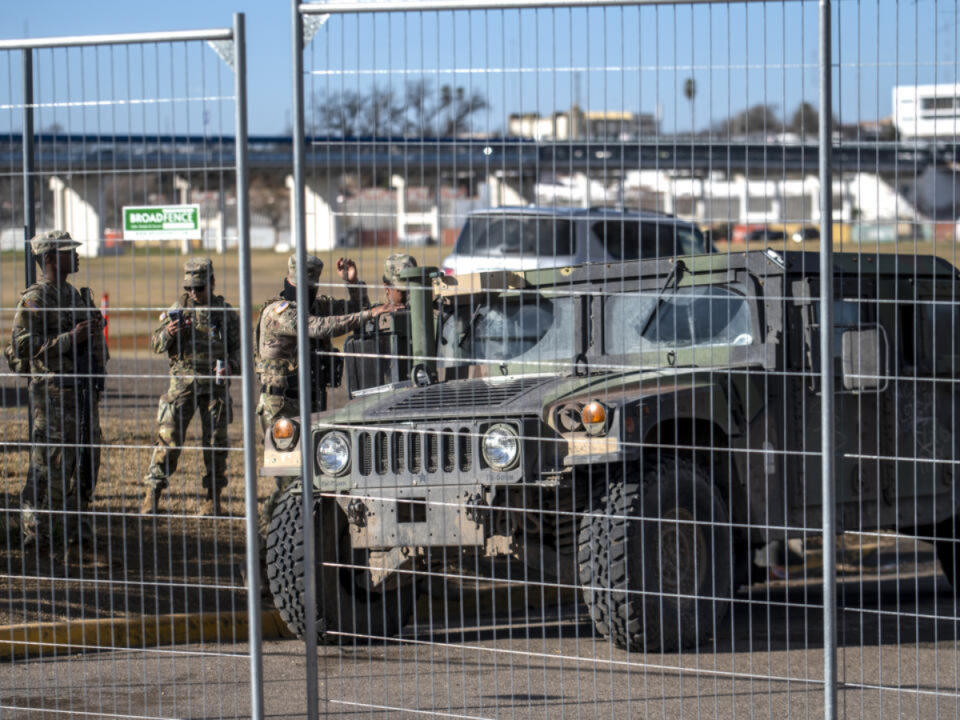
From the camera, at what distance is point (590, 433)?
6.11 metres

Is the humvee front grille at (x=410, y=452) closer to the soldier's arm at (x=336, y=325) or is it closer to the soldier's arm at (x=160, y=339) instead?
the soldier's arm at (x=336, y=325)

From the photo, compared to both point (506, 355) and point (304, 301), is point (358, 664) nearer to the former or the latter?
point (506, 355)

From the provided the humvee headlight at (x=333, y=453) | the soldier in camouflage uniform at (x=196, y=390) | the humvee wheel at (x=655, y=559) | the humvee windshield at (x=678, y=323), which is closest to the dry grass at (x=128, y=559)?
the soldier in camouflage uniform at (x=196, y=390)

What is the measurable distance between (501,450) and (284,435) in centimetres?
115

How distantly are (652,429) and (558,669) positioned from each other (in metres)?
1.21

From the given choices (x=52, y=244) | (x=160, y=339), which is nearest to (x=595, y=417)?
(x=52, y=244)

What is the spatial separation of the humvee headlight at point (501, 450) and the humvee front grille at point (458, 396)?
0.18 m

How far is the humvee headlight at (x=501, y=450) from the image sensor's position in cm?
607

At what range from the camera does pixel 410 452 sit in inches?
247

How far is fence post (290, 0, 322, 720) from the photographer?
442 centimetres

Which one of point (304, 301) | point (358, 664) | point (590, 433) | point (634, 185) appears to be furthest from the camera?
point (358, 664)

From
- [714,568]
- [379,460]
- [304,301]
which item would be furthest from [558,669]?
[304,301]

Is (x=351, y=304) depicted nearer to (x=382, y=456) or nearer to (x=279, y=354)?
(x=382, y=456)

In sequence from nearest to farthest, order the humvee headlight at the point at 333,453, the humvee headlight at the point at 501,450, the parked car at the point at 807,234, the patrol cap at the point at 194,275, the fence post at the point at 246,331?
1. the fence post at the point at 246,331
2. the parked car at the point at 807,234
3. the humvee headlight at the point at 501,450
4. the humvee headlight at the point at 333,453
5. the patrol cap at the point at 194,275
